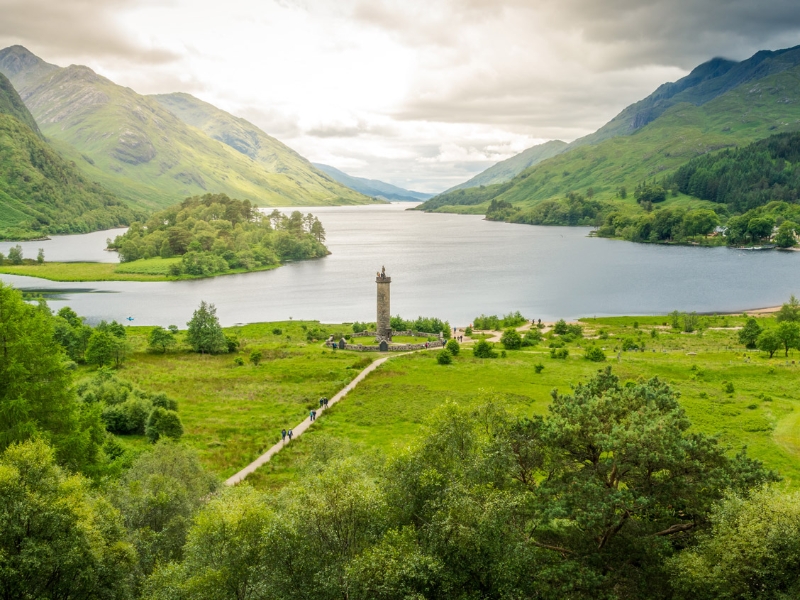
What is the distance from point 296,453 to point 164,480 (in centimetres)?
1483


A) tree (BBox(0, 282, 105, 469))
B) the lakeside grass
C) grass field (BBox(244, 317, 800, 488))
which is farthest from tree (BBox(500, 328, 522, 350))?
the lakeside grass

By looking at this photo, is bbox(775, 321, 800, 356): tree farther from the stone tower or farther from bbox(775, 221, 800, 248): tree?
bbox(775, 221, 800, 248): tree

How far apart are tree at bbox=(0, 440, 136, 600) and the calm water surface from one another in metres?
88.7

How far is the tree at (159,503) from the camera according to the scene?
2283cm

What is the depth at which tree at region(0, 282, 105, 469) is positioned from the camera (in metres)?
24.5

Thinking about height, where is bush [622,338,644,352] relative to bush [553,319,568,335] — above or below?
below

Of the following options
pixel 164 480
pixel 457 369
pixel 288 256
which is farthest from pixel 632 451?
pixel 288 256

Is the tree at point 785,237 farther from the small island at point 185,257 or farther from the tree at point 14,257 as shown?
the tree at point 14,257

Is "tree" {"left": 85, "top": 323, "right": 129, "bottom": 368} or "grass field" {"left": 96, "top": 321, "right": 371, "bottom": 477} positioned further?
"tree" {"left": 85, "top": 323, "right": 129, "bottom": 368}

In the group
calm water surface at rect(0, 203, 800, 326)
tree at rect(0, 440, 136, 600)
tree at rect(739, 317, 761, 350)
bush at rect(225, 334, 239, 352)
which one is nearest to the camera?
tree at rect(0, 440, 136, 600)

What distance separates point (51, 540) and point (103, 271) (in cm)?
16307

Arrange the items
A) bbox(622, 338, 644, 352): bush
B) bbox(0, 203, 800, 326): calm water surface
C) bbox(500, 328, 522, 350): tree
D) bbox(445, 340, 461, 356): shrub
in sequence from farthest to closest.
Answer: bbox(0, 203, 800, 326): calm water surface < bbox(500, 328, 522, 350): tree < bbox(622, 338, 644, 352): bush < bbox(445, 340, 461, 356): shrub

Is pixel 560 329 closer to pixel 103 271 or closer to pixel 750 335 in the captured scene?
pixel 750 335

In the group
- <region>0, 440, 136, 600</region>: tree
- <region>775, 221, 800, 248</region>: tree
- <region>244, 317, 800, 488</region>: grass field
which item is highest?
<region>775, 221, 800, 248</region>: tree
